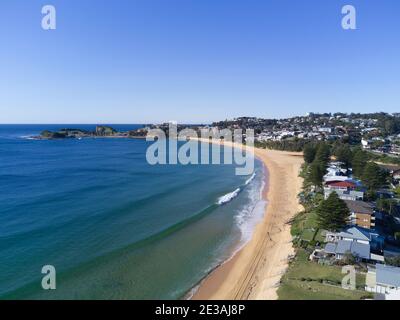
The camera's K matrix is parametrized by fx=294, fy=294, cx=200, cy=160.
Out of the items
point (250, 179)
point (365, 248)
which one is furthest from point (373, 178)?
point (250, 179)

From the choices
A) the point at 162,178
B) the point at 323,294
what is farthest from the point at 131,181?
the point at 323,294

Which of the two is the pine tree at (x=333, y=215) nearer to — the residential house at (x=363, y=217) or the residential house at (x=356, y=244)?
the residential house at (x=356, y=244)

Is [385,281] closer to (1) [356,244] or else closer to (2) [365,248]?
(2) [365,248]

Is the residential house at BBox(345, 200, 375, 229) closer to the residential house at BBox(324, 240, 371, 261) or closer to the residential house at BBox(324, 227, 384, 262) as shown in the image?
the residential house at BBox(324, 227, 384, 262)

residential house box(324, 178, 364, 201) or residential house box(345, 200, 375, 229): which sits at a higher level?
residential house box(324, 178, 364, 201)

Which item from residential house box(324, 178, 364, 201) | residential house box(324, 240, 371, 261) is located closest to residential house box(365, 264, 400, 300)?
residential house box(324, 240, 371, 261)
